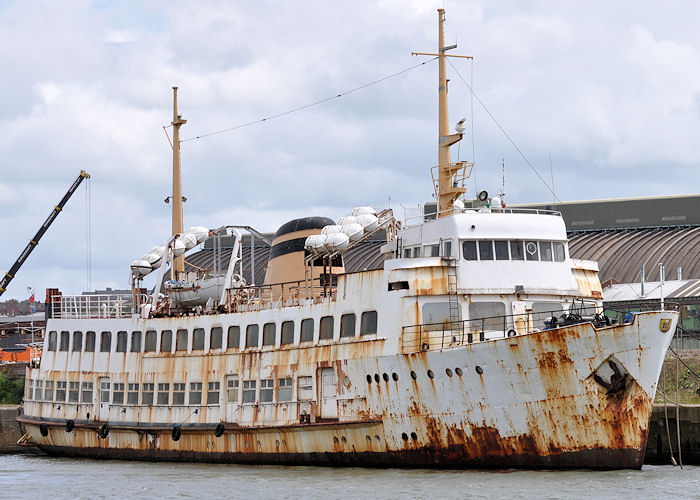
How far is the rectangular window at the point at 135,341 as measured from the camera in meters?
44.2

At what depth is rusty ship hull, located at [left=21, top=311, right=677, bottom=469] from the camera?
31.5 metres

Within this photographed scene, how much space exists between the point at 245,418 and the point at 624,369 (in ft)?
46.5

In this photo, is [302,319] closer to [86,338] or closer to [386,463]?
[386,463]

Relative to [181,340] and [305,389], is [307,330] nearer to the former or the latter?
[305,389]

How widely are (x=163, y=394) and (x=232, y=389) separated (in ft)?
12.3

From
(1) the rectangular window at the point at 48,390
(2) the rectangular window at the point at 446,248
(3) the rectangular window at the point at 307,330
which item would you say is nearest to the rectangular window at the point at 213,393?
(3) the rectangular window at the point at 307,330

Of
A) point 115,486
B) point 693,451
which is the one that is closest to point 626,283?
point 693,451

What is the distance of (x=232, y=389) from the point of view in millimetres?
40312

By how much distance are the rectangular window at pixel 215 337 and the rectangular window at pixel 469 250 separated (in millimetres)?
10323

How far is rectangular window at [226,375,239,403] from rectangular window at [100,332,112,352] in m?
7.14

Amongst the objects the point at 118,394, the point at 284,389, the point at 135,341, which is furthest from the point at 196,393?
the point at 118,394

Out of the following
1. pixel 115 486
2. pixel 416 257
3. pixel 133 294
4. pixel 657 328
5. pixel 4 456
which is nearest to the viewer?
pixel 657 328

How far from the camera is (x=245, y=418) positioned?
39625mm

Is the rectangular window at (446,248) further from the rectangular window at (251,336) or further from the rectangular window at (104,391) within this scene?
the rectangular window at (104,391)
